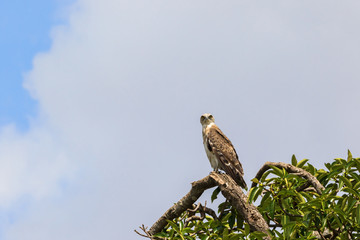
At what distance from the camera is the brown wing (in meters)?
12.6

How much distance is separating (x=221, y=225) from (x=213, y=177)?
34.6 inches

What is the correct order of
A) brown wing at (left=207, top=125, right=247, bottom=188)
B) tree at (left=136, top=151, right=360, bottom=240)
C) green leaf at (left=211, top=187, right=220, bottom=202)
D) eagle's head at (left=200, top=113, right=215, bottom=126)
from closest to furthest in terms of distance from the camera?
tree at (left=136, top=151, right=360, bottom=240)
green leaf at (left=211, top=187, right=220, bottom=202)
brown wing at (left=207, top=125, right=247, bottom=188)
eagle's head at (left=200, top=113, right=215, bottom=126)

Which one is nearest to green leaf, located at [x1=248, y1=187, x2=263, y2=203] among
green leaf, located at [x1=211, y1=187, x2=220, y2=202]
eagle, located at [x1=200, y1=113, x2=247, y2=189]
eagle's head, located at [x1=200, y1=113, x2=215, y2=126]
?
green leaf, located at [x1=211, y1=187, x2=220, y2=202]

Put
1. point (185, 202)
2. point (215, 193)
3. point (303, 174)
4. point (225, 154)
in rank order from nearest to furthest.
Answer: point (303, 174) → point (215, 193) → point (185, 202) → point (225, 154)

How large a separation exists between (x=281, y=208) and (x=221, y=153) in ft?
14.7

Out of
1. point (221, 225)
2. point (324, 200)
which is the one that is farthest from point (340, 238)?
point (221, 225)

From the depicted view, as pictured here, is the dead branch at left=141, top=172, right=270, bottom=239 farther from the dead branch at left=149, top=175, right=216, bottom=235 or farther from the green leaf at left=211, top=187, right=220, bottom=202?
the green leaf at left=211, top=187, right=220, bottom=202

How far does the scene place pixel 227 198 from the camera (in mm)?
9844

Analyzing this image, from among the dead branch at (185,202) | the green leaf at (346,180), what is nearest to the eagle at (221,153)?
the dead branch at (185,202)

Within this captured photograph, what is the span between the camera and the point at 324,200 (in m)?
8.43

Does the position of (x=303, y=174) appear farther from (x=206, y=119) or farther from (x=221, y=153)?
(x=206, y=119)

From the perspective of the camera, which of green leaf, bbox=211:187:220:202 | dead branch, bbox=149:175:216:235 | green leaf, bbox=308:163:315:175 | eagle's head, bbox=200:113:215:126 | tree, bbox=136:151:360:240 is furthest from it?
eagle's head, bbox=200:113:215:126

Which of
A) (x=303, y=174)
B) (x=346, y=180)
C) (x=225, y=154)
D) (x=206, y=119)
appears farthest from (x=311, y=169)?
(x=206, y=119)

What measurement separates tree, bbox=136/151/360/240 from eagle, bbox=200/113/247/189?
140 centimetres
